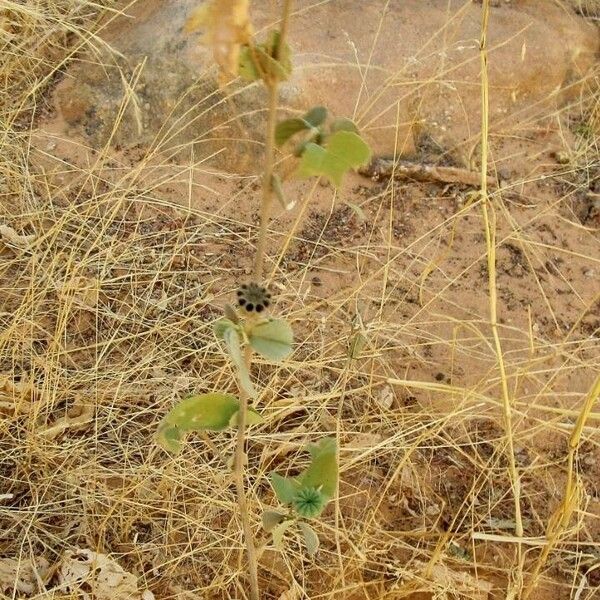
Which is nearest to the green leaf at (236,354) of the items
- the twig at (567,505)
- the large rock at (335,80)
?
the twig at (567,505)

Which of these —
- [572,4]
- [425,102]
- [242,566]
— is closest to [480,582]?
[242,566]

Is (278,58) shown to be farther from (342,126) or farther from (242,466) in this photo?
(242,466)

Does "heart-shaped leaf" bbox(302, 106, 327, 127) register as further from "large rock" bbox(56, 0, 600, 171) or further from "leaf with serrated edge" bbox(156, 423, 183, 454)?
"large rock" bbox(56, 0, 600, 171)

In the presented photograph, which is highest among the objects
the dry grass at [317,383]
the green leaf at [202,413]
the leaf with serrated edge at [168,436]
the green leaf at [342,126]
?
the green leaf at [342,126]

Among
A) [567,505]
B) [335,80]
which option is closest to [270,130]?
[567,505]

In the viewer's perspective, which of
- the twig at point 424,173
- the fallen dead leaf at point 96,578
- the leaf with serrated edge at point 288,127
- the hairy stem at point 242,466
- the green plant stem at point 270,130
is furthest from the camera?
the twig at point 424,173

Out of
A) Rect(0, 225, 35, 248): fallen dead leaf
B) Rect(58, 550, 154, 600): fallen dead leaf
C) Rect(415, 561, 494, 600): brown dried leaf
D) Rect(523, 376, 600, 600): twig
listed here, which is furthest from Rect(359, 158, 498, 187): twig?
Rect(58, 550, 154, 600): fallen dead leaf

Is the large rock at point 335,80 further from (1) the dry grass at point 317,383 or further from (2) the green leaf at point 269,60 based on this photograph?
(2) the green leaf at point 269,60
